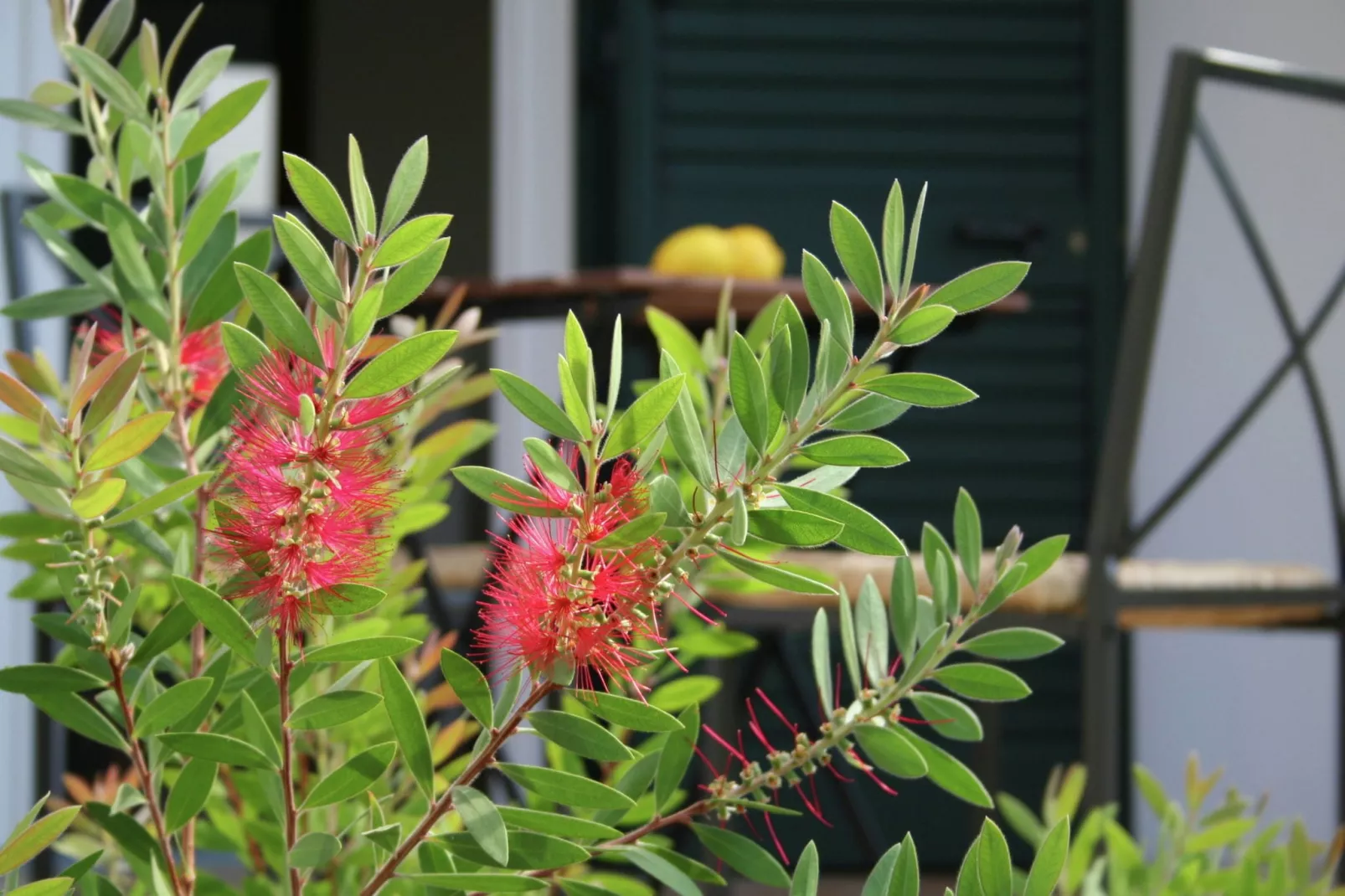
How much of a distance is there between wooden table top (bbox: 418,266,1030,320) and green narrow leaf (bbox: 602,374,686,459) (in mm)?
1039

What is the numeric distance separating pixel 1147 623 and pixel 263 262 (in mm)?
937

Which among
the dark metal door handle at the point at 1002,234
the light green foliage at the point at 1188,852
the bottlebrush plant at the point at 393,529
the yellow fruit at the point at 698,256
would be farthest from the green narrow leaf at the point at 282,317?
the dark metal door handle at the point at 1002,234

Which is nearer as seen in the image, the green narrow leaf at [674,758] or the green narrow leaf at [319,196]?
the green narrow leaf at [319,196]

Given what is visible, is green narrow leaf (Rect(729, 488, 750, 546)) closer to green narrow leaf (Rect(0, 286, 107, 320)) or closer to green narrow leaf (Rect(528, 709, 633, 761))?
green narrow leaf (Rect(528, 709, 633, 761))

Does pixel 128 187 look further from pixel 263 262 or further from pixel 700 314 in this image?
pixel 700 314

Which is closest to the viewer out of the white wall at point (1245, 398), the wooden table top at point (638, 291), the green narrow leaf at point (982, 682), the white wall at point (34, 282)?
the green narrow leaf at point (982, 682)

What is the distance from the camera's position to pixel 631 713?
25cm

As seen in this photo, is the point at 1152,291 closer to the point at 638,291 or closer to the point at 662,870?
the point at 638,291

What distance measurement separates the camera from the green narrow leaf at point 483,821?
0.24m

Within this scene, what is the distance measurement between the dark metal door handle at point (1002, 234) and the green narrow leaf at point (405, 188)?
303 cm

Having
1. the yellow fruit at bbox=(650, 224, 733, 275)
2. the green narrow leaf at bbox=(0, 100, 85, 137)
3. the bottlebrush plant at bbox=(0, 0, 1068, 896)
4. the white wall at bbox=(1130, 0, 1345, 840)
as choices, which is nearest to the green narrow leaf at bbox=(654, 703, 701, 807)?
the bottlebrush plant at bbox=(0, 0, 1068, 896)

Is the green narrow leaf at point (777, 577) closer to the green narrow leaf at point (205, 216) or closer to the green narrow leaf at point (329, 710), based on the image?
the green narrow leaf at point (329, 710)

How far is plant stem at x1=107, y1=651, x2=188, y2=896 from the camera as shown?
0.29m

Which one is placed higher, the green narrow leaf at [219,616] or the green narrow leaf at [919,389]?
the green narrow leaf at [919,389]
